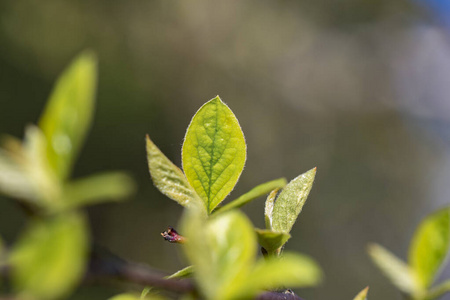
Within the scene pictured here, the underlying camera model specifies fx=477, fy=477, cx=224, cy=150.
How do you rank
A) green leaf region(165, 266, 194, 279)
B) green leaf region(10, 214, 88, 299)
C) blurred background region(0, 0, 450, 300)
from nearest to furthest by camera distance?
green leaf region(10, 214, 88, 299), green leaf region(165, 266, 194, 279), blurred background region(0, 0, 450, 300)

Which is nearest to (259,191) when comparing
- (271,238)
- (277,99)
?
(271,238)

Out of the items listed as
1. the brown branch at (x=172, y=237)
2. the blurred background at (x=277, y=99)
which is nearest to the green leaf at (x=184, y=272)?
the brown branch at (x=172, y=237)

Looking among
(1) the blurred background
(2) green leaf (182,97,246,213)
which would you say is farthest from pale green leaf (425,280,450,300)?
(1) the blurred background

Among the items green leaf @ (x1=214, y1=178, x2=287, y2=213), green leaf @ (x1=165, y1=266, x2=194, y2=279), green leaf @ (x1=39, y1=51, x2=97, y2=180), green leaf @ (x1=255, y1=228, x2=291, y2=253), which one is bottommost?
green leaf @ (x1=165, y1=266, x2=194, y2=279)

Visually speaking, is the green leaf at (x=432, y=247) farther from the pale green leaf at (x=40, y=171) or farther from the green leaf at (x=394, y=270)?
the pale green leaf at (x=40, y=171)

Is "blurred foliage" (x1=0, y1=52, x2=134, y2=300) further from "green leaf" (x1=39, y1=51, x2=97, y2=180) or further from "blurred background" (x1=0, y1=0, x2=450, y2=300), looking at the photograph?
"blurred background" (x1=0, y1=0, x2=450, y2=300)

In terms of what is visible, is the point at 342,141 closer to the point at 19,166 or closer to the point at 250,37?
the point at 250,37
